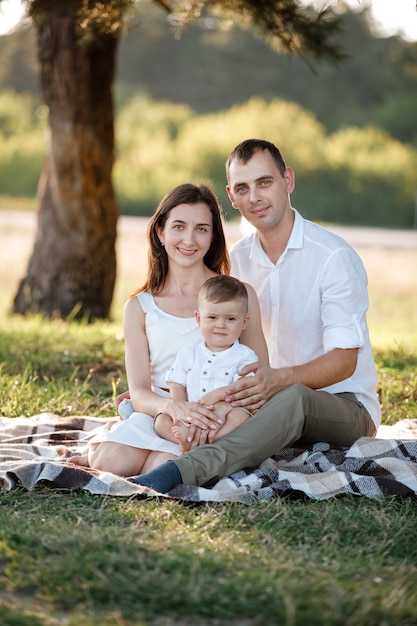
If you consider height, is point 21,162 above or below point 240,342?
above

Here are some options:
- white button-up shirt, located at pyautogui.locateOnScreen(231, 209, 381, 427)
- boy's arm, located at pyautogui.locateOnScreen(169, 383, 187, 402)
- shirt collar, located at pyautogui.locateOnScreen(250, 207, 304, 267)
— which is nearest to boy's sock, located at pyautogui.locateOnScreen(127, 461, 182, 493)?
boy's arm, located at pyautogui.locateOnScreen(169, 383, 187, 402)

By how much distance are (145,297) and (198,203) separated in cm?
48

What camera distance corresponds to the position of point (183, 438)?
351 centimetres

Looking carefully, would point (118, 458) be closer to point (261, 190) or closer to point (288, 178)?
point (261, 190)

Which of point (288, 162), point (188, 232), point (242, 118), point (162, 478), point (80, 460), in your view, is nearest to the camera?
point (162, 478)

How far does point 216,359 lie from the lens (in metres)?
3.66

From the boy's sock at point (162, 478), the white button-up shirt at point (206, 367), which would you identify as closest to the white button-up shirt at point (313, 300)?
the white button-up shirt at point (206, 367)

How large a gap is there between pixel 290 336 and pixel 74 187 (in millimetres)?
3897

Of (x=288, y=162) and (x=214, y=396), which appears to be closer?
(x=214, y=396)

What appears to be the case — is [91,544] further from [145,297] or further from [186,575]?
[145,297]

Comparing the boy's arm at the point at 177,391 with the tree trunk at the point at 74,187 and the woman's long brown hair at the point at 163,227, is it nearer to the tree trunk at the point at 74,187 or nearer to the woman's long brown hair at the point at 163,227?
the woman's long brown hair at the point at 163,227

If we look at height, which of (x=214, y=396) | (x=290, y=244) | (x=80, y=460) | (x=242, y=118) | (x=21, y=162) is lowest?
(x=80, y=460)

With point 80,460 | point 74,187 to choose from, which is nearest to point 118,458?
point 80,460

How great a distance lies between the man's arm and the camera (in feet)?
11.6
